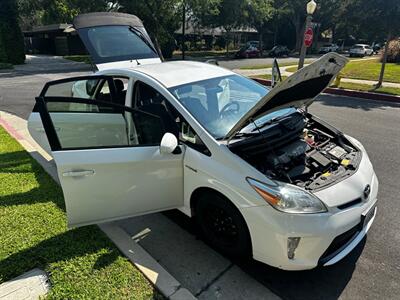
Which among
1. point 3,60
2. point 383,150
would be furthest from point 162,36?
point 383,150

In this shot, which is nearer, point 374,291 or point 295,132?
point 374,291

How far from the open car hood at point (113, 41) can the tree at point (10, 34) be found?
24047mm

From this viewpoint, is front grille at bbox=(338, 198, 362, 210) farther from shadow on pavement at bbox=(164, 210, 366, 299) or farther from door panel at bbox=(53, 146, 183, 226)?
door panel at bbox=(53, 146, 183, 226)

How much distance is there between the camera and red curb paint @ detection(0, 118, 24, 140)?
6.49 metres

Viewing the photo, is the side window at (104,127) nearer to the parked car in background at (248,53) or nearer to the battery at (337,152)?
the battery at (337,152)

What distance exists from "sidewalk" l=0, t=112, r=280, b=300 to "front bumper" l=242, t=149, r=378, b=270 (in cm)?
33

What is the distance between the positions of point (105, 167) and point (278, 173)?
1.57 meters

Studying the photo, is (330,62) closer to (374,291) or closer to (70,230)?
(374,291)

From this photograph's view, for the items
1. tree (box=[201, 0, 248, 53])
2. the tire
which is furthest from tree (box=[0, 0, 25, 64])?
the tire

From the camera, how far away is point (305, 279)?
2.82 metres

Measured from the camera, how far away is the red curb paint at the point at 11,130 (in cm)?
649

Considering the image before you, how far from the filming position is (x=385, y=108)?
33.5 feet

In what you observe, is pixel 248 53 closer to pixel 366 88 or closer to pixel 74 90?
Answer: pixel 366 88

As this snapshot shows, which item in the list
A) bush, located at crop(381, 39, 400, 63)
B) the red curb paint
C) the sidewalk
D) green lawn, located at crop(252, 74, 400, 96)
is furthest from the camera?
bush, located at crop(381, 39, 400, 63)
